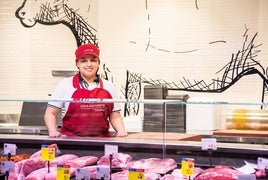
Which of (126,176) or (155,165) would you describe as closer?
(126,176)

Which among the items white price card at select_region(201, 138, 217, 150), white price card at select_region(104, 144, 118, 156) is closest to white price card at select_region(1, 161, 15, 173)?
white price card at select_region(104, 144, 118, 156)

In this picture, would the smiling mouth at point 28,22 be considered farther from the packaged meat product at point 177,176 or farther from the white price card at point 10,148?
the packaged meat product at point 177,176

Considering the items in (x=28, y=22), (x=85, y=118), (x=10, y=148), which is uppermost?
(x=28, y=22)

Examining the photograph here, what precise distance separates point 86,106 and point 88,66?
356 millimetres

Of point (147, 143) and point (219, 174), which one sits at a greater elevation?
point (147, 143)

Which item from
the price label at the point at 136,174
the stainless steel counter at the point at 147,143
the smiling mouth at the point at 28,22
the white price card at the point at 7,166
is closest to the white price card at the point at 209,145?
the stainless steel counter at the point at 147,143

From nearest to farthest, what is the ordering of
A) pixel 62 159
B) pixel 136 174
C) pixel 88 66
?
pixel 136 174
pixel 62 159
pixel 88 66

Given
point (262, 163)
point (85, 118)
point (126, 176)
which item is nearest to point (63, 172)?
point (126, 176)

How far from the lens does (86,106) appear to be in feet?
10.6

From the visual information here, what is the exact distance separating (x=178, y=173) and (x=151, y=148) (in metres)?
0.35

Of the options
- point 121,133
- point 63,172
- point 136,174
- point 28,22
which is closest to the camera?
point 136,174

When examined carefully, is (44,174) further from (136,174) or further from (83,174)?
(136,174)

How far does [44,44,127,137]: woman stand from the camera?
325cm

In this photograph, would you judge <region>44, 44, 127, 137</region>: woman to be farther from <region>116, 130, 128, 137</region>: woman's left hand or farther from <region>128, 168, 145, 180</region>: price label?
<region>128, 168, 145, 180</region>: price label
